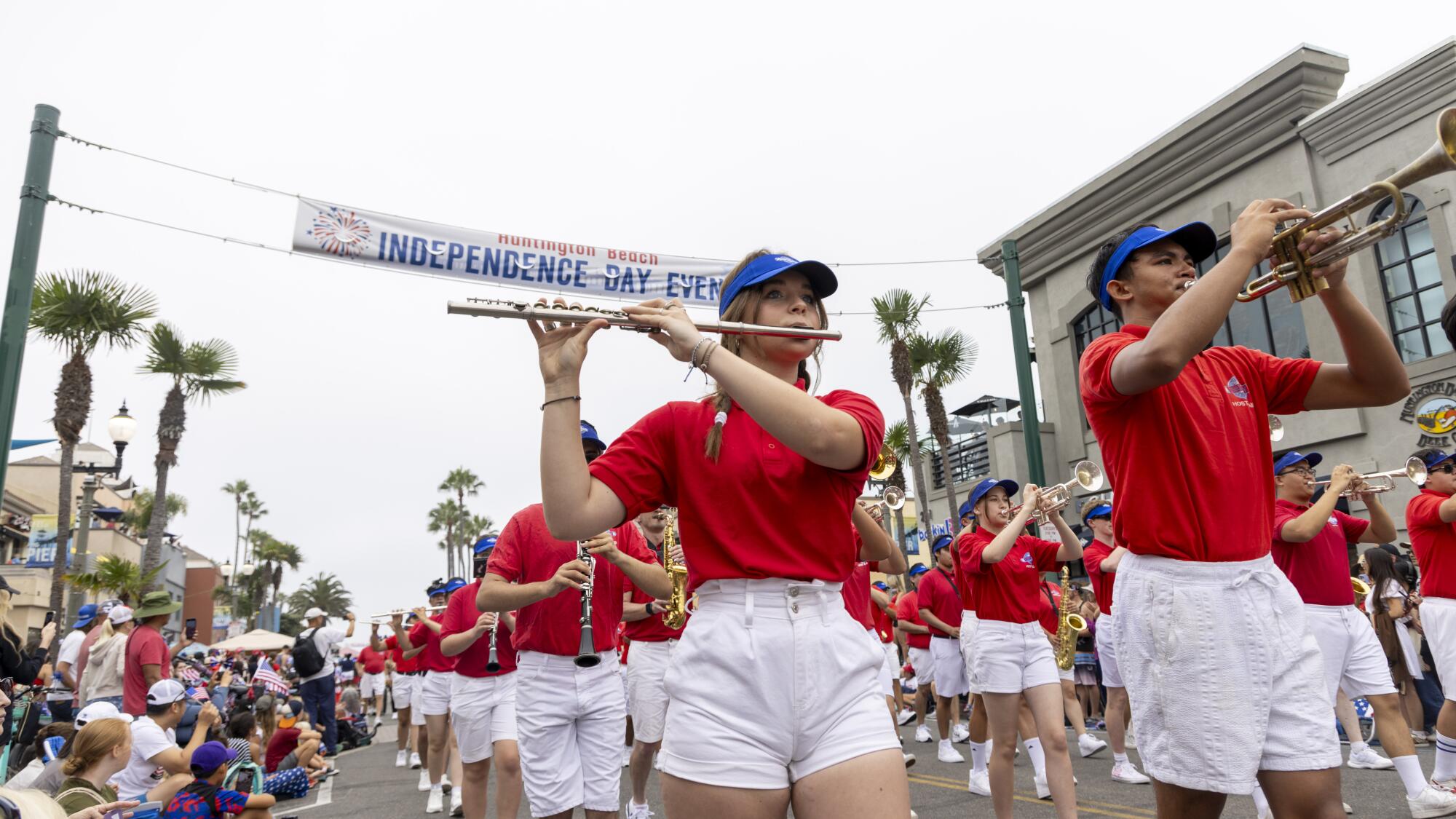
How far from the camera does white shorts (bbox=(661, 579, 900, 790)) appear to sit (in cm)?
233

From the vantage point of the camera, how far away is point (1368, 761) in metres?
8.38

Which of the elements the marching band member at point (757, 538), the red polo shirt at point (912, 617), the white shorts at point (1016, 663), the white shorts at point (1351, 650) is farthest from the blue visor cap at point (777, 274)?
the red polo shirt at point (912, 617)

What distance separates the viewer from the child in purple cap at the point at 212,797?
6.37m

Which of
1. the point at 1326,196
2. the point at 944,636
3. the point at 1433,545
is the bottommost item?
the point at 944,636

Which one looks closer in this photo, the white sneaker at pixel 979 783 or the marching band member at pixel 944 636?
the white sneaker at pixel 979 783

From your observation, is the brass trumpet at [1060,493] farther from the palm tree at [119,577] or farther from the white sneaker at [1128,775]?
the palm tree at [119,577]

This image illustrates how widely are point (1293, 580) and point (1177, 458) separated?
15.9ft

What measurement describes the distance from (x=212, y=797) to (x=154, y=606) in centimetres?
458

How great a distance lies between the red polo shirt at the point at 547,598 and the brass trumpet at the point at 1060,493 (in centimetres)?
341

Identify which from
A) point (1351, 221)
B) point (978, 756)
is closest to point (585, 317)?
point (1351, 221)

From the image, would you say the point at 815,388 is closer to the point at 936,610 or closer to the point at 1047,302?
the point at 936,610

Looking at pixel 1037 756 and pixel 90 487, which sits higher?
pixel 90 487

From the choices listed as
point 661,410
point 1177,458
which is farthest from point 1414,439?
point 661,410

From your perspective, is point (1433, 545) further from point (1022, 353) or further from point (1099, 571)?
point (1022, 353)
